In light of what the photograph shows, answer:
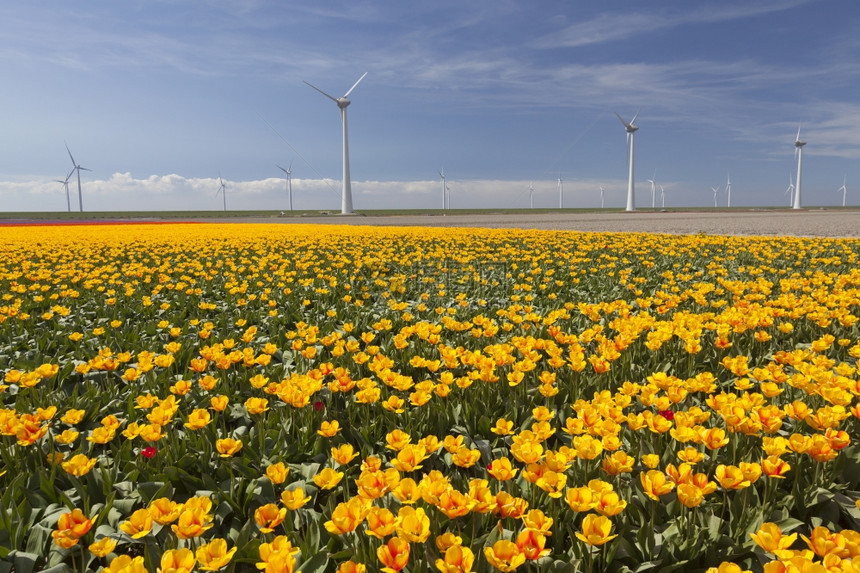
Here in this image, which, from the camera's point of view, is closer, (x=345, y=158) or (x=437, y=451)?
(x=437, y=451)

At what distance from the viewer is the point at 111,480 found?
10.7ft

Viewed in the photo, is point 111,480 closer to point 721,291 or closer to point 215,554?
point 215,554

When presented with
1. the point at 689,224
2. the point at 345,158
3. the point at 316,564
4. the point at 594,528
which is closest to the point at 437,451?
the point at 316,564

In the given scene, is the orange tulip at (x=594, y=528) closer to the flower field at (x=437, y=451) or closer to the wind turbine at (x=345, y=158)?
the flower field at (x=437, y=451)

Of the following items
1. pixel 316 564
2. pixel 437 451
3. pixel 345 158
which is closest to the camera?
pixel 316 564

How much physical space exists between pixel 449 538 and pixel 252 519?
1467 mm

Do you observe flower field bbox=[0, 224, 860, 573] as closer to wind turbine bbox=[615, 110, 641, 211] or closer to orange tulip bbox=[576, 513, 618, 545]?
orange tulip bbox=[576, 513, 618, 545]

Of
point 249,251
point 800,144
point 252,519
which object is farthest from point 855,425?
point 800,144

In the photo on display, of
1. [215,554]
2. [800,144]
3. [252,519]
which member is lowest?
[252,519]

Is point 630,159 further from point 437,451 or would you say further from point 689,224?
point 437,451

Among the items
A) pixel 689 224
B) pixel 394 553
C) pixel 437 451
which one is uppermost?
pixel 689 224

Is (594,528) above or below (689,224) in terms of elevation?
below

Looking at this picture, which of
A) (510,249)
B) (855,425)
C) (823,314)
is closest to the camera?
(855,425)

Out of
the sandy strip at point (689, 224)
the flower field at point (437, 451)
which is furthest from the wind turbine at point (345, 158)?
the flower field at point (437, 451)
